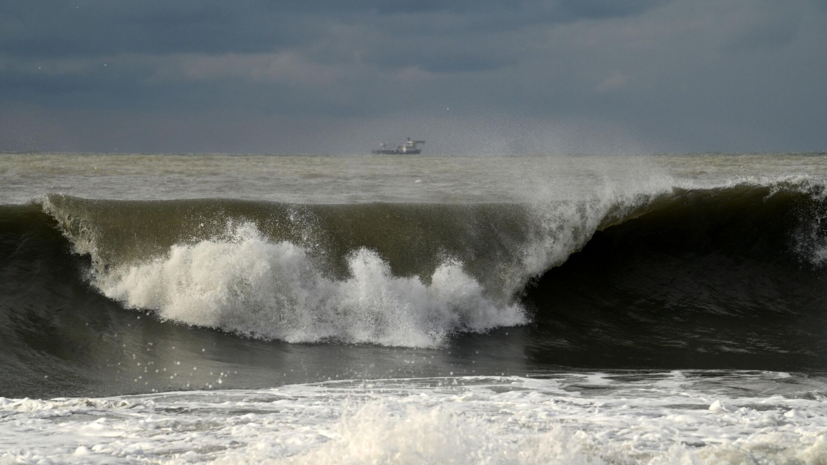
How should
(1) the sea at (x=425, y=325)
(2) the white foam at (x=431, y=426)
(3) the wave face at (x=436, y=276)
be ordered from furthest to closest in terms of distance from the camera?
(3) the wave face at (x=436, y=276) → (1) the sea at (x=425, y=325) → (2) the white foam at (x=431, y=426)

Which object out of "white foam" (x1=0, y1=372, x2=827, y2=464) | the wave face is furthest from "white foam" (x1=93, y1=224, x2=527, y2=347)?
"white foam" (x1=0, y1=372, x2=827, y2=464)

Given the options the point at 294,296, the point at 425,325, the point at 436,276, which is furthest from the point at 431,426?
the point at 436,276

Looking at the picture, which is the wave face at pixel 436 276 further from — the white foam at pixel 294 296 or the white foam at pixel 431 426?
the white foam at pixel 431 426

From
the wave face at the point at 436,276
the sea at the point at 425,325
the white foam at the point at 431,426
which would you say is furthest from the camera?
the wave face at the point at 436,276

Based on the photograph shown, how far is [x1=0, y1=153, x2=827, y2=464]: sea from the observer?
4465mm

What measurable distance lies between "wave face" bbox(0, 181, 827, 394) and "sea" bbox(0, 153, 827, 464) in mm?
33

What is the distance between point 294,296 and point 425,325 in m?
1.46

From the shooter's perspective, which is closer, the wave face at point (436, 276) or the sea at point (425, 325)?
the sea at point (425, 325)

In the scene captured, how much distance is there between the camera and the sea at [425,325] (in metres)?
4.46

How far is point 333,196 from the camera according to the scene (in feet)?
42.4

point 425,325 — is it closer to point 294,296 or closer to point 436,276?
point 436,276

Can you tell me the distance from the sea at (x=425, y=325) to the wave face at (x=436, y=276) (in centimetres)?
3

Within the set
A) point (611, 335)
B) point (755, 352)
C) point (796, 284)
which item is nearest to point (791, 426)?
point (755, 352)

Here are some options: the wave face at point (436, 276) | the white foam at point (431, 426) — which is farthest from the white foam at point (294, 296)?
the white foam at point (431, 426)
